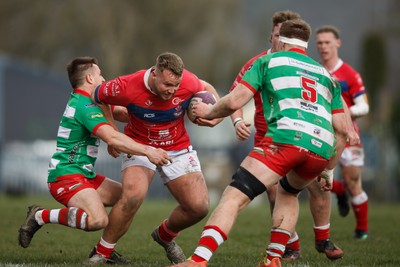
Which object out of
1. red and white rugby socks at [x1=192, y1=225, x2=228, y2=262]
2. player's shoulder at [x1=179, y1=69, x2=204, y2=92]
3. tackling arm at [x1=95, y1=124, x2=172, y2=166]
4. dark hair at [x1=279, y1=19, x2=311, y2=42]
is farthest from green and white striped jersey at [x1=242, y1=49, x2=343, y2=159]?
player's shoulder at [x1=179, y1=69, x2=204, y2=92]

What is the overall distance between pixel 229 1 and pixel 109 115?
53.4 meters

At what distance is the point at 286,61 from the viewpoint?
7168 millimetres

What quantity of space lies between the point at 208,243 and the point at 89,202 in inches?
66.2

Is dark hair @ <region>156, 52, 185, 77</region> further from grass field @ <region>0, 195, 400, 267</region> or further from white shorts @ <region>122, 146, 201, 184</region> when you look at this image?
grass field @ <region>0, 195, 400, 267</region>

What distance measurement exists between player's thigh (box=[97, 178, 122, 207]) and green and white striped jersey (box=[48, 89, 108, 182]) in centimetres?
16

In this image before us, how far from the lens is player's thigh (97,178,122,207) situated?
8.48 metres

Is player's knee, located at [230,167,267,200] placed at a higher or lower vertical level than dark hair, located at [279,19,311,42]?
lower

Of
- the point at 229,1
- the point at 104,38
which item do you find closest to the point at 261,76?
the point at 104,38

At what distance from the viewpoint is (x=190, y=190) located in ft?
27.5

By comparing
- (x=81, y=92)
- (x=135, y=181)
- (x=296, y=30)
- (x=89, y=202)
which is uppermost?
(x=296, y=30)

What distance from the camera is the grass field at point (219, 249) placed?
8461 millimetres

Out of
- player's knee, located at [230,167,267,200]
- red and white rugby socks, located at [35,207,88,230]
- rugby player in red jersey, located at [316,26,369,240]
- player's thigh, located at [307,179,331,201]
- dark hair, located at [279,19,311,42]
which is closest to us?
player's knee, located at [230,167,267,200]

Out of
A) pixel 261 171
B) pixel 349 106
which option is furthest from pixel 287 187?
pixel 349 106

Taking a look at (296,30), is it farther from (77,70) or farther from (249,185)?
(77,70)
